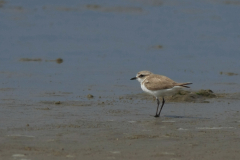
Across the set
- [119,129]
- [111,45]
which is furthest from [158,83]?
[111,45]

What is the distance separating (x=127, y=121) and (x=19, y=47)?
11.1 meters

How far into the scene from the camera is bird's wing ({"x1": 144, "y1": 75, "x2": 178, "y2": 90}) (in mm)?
11766

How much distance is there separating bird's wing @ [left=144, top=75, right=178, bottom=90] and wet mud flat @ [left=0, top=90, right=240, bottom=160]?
1.94 ft

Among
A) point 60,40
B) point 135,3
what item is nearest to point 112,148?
point 60,40

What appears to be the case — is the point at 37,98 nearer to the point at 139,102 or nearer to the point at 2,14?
the point at 139,102

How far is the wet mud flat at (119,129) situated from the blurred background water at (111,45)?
1.49 m

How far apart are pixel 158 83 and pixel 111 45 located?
1015 centimetres

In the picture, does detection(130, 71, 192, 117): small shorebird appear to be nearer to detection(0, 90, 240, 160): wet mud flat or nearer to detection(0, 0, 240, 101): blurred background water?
detection(0, 90, 240, 160): wet mud flat

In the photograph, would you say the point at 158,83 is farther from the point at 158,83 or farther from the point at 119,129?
the point at 119,129

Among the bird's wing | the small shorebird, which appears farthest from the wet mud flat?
the bird's wing

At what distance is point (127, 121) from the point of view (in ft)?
35.1

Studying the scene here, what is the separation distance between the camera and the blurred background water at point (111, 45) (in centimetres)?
1555

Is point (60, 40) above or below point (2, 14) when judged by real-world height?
below

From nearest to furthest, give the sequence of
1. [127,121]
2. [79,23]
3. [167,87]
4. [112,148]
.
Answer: [112,148]
[127,121]
[167,87]
[79,23]
